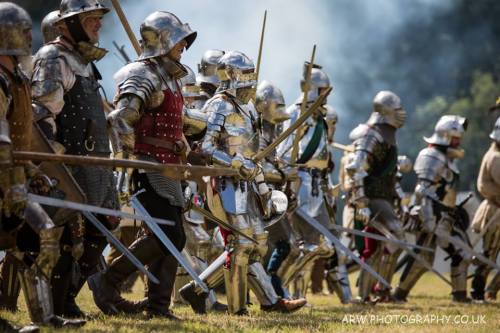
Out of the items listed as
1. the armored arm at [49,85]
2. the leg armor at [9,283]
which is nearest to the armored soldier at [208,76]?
the leg armor at [9,283]

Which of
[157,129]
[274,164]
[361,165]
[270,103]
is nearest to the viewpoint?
[157,129]

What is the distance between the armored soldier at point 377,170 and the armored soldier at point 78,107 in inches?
182

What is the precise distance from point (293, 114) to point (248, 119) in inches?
95.6

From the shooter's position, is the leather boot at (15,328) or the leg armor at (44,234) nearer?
the leather boot at (15,328)

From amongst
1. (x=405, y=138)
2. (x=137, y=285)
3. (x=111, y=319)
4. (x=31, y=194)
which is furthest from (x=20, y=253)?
(x=405, y=138)

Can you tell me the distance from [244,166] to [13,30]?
2.42 metres

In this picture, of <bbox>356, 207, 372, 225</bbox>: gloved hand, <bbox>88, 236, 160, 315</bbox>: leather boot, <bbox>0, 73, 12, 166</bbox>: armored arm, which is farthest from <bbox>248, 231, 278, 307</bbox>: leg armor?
<bbox>0, 73, 12, 166</bbox>: armored arm

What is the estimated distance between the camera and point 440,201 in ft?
43.4

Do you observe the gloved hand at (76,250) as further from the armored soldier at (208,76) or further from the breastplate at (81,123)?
the armored soldier at (208,76)

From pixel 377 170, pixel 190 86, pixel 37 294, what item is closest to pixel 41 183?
pixel 37 294

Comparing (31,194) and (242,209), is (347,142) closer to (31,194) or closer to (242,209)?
(242,209)

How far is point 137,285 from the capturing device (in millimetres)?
15758

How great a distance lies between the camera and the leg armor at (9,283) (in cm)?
889

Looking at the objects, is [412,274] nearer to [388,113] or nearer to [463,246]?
[463,246]
